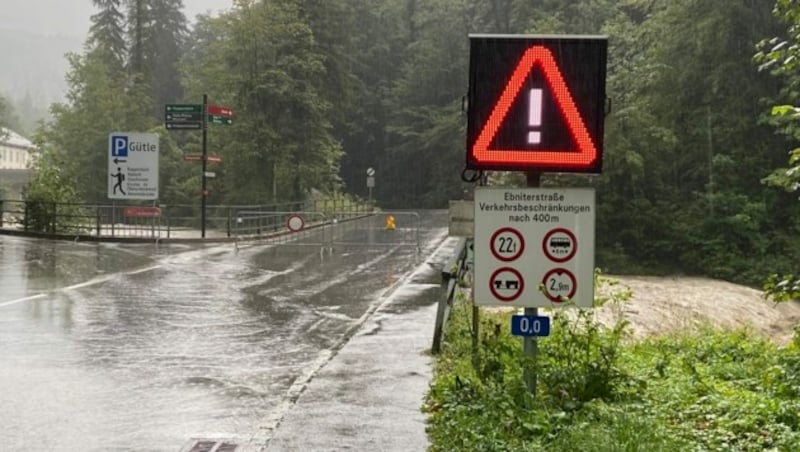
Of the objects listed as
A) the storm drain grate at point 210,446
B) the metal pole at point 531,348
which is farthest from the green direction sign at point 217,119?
the metal pole at point 531,348

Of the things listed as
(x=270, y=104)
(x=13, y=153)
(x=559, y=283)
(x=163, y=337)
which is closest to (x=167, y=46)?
(x=270, y=104)

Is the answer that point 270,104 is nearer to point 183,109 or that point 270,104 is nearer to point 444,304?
point 183,109

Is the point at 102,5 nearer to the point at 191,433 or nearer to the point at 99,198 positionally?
the point at 99,198

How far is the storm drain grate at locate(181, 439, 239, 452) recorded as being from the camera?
6000mm

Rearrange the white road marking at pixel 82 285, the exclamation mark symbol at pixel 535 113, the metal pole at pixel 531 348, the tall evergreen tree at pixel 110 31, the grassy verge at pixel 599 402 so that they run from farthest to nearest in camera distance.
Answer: the tall evergreen tree at pixel 110 31, the white road marking at pixel 82 285, the metal pole at pixel 531 348, the exclamation mark symbol at pixel 535 113, the grassy verge at pixel 599 402

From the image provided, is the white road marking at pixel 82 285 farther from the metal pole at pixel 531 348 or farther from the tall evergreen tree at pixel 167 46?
the tall evergreen tree at pixel 167 46

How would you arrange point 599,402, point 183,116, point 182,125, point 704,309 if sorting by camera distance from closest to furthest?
1. point 599,402
2. point 704,309
3. point 182,125
4. point 183,116

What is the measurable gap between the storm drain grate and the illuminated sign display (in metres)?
2.63

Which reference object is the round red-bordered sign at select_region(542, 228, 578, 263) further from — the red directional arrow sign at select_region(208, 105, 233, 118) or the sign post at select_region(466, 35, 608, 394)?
the red directional arrow sign at select_region(208, 105, 233, 118)

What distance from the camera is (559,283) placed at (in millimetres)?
5930

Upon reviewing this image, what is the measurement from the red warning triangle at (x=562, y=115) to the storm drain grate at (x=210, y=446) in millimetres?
2667

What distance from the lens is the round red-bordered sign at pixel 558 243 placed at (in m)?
5.91

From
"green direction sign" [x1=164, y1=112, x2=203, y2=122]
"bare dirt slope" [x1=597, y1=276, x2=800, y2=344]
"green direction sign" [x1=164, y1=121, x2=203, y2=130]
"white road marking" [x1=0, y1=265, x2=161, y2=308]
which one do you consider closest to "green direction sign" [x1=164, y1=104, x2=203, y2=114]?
"green direction sign" [x1=164, y1=112, x2=203, y2=122]

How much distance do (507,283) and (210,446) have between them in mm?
2407
